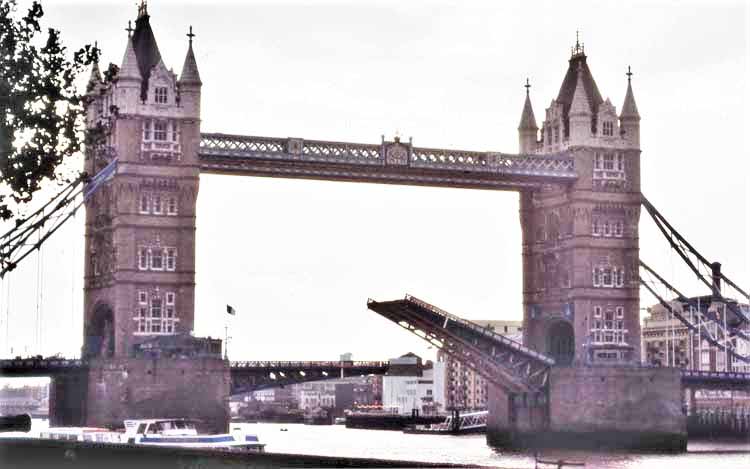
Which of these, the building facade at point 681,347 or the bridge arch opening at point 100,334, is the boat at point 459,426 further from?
the bridge arch opening at point 100,334

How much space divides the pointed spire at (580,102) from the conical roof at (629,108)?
2887 millimetres

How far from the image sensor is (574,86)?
112312mm

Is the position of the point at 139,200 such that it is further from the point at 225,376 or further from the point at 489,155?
the point at 489,155

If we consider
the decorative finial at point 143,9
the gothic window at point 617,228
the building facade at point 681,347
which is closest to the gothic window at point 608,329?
the gothic window at point 617,228

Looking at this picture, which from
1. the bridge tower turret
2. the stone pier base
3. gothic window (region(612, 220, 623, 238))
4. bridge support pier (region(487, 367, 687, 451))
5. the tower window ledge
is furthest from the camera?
the bridge tower turret

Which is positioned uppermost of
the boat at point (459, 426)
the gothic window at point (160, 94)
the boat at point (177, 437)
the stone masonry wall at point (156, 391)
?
the gothic window at point (160, 94)

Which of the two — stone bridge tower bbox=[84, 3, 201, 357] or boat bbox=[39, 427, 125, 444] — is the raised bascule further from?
boat bbox=[39, 427, 125, 444]

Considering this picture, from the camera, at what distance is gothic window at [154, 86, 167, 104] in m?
96.1

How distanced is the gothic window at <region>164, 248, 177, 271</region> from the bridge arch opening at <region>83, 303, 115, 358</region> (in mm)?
4471

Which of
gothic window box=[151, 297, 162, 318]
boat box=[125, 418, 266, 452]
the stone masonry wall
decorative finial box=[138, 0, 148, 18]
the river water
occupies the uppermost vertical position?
decorative finial box=[138, 0, 148, 18]

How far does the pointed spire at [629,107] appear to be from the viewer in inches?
4343

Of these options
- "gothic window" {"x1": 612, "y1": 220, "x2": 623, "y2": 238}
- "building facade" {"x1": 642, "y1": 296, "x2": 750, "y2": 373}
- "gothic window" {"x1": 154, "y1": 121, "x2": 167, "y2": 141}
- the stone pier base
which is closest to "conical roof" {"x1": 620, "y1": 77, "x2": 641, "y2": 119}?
"gothic window" {"x1": 612, "y1": 220, "x2": 623, "y2": 238}

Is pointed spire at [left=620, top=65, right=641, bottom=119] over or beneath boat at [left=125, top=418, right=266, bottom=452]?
over

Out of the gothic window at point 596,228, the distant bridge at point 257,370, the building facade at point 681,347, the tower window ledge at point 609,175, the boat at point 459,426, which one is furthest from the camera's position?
the building facade at point 681,347
